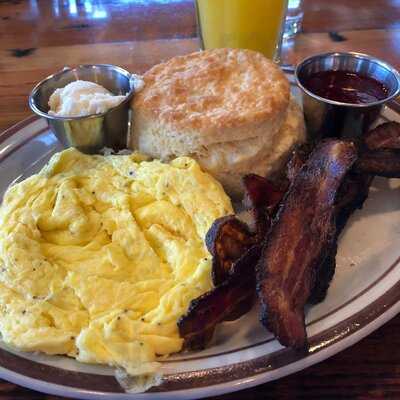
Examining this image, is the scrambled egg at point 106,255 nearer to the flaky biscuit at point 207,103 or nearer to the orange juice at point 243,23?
the flaky biscuit at point 207,103

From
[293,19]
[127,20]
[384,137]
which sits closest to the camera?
[384,137]

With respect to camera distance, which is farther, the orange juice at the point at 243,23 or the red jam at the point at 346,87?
the orange juice at the point at 243,23

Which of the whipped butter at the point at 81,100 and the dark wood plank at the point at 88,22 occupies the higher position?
the whipped butter at the point at 81,100

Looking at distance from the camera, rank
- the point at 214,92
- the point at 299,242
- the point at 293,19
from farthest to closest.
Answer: the point at 293,19, the point at 214,92, the point at 299,242

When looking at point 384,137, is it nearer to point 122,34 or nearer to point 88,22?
point 122,34

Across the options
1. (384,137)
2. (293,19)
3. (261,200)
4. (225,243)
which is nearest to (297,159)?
(261,200)

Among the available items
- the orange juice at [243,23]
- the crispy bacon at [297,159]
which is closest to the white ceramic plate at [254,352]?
the crispy bacon at [297,159]

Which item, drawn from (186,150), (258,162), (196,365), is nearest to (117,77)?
(186,150)
